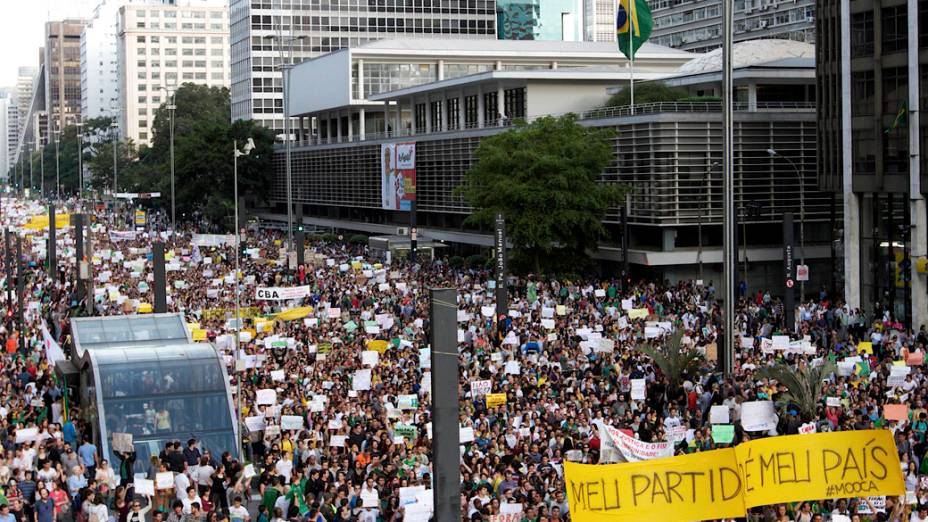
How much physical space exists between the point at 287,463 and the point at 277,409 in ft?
18.4

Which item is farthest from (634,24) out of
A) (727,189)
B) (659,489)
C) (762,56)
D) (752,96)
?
(659,489)

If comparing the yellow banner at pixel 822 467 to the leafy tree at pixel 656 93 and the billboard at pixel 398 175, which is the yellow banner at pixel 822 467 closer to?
the leafy tree at pixel 656 93

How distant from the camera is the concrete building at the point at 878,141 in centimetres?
4159

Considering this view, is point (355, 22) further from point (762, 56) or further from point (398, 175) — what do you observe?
point (762, 56)

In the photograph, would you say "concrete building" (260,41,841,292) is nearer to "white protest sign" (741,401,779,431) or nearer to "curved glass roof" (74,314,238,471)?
"white protest sign" (741,401,779,431)

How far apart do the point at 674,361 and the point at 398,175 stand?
51769mm

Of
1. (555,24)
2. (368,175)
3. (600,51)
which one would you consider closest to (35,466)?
(368,175)

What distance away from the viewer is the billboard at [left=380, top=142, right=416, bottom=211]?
3049 inches

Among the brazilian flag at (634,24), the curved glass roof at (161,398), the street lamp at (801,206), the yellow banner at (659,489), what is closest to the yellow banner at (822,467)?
the yellow banner at (659,489)

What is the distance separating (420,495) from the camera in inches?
717

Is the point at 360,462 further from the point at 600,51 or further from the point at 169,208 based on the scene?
the point at 169,208

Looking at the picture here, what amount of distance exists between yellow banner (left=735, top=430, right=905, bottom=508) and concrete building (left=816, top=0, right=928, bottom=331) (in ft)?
88.0

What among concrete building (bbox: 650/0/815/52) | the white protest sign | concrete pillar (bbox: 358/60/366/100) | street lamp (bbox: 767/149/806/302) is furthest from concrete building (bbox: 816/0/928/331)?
concrete pillar (bbox: 358/60/366/100)

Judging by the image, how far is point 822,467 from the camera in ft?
51.6
